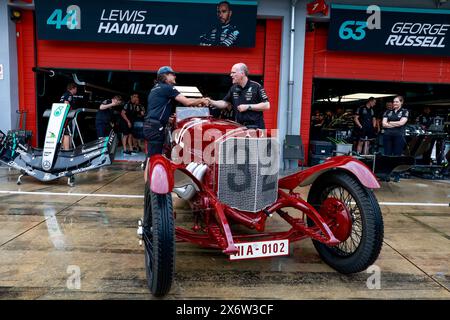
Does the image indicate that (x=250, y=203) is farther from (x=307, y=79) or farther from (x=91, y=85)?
(x=91, y=85)

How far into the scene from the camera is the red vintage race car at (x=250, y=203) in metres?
2.38

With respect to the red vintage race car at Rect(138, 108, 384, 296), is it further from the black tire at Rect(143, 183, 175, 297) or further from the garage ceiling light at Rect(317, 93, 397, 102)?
the garage ceiling light at Rect(317, 93, 397, 102)

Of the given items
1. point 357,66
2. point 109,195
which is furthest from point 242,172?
point 357,66

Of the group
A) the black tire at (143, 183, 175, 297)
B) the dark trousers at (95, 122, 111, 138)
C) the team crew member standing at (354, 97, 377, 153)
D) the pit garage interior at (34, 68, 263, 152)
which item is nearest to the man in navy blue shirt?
the black tire at (143, 183, 175, 297)

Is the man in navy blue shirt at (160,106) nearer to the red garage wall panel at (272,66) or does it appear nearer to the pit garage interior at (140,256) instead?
the pit garage interior at (140,256)

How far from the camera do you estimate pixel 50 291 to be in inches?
95.3

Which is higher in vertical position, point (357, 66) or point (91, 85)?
point (357, 66)

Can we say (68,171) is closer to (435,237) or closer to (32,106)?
(32,106)

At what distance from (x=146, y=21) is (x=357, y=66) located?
16.0 ft

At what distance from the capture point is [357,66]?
322 inches

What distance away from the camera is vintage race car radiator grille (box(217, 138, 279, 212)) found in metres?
2.76

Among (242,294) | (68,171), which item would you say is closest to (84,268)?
(242,294)

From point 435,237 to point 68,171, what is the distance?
520 centimetres

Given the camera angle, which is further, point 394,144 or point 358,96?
point 358,96
